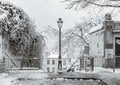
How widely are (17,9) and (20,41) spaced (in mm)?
2574


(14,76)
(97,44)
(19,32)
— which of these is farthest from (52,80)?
(97,44)

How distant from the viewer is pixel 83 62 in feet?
60.2

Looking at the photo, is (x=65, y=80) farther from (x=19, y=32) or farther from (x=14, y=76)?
(x=19, y=32)

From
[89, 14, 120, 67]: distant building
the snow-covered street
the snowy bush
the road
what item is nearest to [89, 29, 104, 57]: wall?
[89, 14, 120, 67]: distant building

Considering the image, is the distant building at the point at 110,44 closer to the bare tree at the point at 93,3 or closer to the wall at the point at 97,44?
the wall at the point at 97,44

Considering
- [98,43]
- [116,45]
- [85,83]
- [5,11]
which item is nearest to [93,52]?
[98,43]

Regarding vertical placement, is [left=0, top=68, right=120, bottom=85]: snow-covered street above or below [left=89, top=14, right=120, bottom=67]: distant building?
below

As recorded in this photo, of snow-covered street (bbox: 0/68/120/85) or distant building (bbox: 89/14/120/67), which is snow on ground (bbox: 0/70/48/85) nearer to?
snow-covered street (bbox: 0/68/120/85)

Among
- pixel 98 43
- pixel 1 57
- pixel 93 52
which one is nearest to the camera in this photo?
pixel 1 57

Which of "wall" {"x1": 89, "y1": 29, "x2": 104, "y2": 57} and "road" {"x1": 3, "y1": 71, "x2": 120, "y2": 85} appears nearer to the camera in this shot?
"road" {"x1": 3, "y1": 71, "x2": 120, "y2": 85}

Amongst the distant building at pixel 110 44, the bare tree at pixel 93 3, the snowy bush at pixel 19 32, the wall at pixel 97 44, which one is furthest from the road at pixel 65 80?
the wall at pixel 97 44

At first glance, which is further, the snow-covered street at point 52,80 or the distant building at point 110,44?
the distant building at point 110,44

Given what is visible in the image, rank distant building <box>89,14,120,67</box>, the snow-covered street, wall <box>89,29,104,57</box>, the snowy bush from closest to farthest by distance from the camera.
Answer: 1. the snow-covered street
2. the snowy bush
3. distant building <box>89,14,120,67</box>
4. wall <box>89,29,104,57</box>

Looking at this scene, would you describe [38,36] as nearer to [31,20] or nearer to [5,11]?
[31,20]
